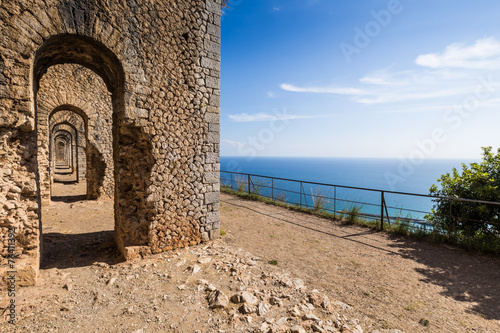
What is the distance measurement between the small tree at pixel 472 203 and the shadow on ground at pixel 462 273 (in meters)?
0.73

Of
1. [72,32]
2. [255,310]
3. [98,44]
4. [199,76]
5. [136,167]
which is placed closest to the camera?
[255,310]

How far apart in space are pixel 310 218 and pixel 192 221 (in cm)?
421

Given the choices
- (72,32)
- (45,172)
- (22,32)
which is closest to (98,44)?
(72,32)

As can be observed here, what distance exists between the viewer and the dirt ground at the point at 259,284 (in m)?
2.90

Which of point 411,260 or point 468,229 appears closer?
point 411,260

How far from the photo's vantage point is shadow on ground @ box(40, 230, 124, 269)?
4.32 metres

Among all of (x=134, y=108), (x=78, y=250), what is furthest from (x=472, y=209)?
(x=78, y=250)

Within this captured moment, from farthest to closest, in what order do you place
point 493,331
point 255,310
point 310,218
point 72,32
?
1. point 310,218
2. point 72,32
3. point 255,310
4. point 493,331

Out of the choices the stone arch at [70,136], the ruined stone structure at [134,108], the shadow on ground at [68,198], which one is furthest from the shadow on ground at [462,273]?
the stone arch at [70,136]

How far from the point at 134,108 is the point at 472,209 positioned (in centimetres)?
761

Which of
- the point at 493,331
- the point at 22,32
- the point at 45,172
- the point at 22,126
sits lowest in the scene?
the point at 493,331

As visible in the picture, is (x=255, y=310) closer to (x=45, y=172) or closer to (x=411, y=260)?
(x=411, y=260)

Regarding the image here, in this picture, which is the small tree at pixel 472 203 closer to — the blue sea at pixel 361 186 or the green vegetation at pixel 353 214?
the blue sea at pixel 361 186

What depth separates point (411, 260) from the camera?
482cm
